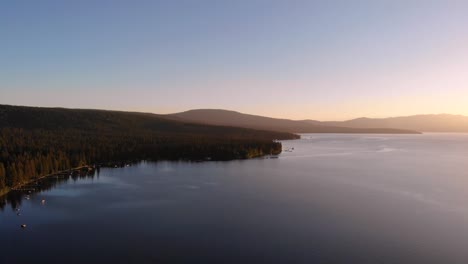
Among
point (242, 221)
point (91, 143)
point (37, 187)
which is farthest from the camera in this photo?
point (91, 143)

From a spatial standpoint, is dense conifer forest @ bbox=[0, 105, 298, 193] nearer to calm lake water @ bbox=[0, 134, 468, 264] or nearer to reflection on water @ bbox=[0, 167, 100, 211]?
reflection on water @ bbox=[0, 167, 100, 211]

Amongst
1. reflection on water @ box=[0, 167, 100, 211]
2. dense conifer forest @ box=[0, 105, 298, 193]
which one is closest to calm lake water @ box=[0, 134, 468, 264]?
reflection on water @ box=[0, 167, 100, 211]

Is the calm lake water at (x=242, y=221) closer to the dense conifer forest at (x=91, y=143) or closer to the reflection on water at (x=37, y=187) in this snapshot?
the reflection on water at (x=37, y=187)

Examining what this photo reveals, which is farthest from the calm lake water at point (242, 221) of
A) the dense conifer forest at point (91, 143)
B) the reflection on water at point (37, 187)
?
A: the dense conifer forest at point (91, 143)

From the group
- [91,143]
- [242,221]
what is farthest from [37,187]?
[91,143]

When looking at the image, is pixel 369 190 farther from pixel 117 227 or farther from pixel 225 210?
pixel 117 227

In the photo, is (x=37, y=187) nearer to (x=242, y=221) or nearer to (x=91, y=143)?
(x=242, y=221)
